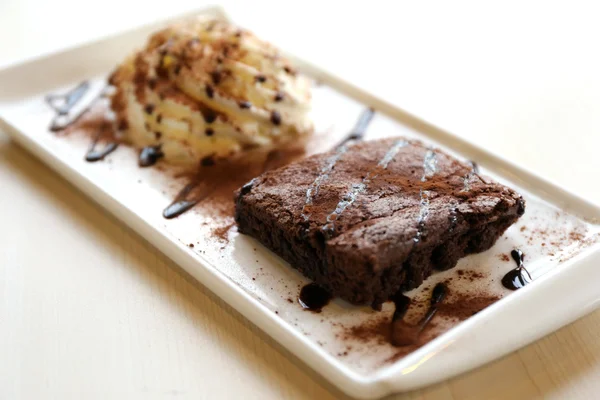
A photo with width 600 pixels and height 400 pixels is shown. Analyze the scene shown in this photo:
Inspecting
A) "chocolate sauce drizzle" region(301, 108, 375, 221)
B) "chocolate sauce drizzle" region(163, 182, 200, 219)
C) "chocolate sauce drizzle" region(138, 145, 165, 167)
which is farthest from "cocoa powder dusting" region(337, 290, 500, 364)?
"chocolate sauce drizzle" region(138, 145, 165, 167)

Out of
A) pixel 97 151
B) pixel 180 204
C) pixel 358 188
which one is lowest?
pixel 97 151

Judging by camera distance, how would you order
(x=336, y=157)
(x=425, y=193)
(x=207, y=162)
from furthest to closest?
(x=207, y=162) → (x=336, y=157) → (x=425, y=193)

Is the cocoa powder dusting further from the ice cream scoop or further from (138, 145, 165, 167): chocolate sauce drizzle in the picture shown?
(138, 145, 165, 167): chocolate sauce drizzle

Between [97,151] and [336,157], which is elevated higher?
[336,157]

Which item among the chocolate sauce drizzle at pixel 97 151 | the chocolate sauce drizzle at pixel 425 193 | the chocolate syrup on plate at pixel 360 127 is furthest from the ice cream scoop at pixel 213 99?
the chocolate sauce drizzle at pixel 425 193

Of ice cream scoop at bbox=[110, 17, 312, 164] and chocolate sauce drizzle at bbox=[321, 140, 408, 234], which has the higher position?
chocolate sauce drizzle at bbox=[321, 140, 408, 234]

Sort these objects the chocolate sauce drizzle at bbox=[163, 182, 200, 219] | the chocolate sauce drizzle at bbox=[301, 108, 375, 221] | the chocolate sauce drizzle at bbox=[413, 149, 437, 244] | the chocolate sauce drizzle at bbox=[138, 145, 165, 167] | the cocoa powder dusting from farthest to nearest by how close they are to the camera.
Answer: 1. the chocolate sauce drizzle at bbox=[138, 145, 165, 167]
2. the chocolate sauce drizzle at bbox=[163, 182, 200, 219]
3. the chocolate sauce drizzle at bbox=[301, 108, 375, 221]
4. the chocolate sauce drizzle at bbox=[413, 149, 437, 244]
5. the cocoa powder dusting

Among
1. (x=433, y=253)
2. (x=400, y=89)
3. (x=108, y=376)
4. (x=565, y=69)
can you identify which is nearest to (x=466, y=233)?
(x=433, y=253)

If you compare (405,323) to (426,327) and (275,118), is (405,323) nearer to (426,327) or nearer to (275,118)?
(426,327)

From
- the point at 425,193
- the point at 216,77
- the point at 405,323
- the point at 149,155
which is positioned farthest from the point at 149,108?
the point at 405,323
